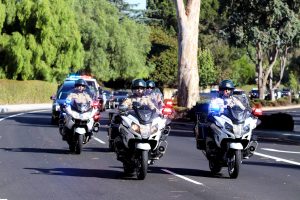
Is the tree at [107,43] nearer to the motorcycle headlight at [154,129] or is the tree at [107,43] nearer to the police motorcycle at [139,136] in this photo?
the police motorcycle at [139,136]

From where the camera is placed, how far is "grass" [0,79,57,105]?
59031mm

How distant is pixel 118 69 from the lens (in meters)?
77.0

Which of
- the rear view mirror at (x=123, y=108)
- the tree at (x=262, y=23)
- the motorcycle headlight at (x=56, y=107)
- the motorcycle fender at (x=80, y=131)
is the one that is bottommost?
the motorcycle fender at (x=80, y=131)

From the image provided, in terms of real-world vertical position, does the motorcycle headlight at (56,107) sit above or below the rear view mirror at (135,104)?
below

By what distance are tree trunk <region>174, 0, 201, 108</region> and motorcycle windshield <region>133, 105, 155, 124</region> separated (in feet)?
71.2

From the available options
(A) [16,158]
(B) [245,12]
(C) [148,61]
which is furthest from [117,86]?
(A) [16,158]

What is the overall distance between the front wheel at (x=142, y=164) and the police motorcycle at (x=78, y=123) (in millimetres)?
4481

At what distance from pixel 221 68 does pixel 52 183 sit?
259 ft

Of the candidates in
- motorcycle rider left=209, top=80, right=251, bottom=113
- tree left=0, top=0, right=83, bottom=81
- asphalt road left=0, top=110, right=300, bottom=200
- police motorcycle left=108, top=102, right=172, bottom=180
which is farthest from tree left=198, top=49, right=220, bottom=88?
police motorcycle left=108, top=102, right=172, bottom=180

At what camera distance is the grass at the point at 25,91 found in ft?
194

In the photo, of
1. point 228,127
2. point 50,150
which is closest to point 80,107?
point 50,150

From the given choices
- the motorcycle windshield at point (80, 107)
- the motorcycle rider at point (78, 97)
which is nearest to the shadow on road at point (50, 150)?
the motorcycle rider at point (78, 97)

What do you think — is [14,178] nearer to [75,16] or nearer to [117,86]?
[75,16]

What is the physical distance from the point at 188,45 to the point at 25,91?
3078cm
